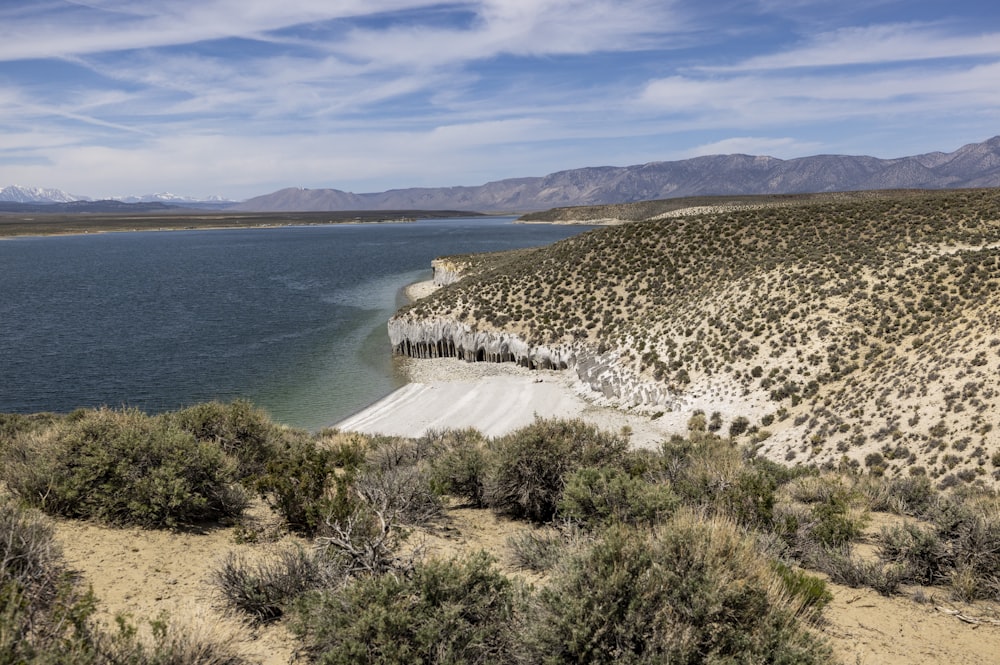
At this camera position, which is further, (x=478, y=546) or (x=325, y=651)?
(x=478, y=546)

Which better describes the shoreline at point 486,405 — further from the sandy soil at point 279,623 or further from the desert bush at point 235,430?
the sandy soil at point 279,623

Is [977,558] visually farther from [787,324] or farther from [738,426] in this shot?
[787,324]

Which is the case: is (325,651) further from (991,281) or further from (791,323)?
(991,281)

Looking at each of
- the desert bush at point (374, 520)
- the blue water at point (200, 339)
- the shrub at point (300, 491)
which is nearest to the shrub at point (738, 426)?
the desert bush at point (374, 520)

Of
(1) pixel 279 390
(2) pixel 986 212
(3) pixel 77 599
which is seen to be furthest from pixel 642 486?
(2) pixel 986 212

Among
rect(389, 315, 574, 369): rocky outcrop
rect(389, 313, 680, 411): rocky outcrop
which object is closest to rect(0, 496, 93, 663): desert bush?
rect(389, 313, 680, 411): rocky outcrop

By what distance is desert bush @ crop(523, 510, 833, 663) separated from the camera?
4680 millimetres

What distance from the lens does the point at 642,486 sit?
27.3ft

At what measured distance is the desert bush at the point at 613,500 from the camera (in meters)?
7.73

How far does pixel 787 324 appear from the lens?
Result: 26.5 m

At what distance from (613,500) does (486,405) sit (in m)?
21.0

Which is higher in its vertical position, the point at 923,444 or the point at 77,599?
the point at 77,599

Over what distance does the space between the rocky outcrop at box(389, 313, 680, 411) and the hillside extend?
10 cm

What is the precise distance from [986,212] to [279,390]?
4450 cm
